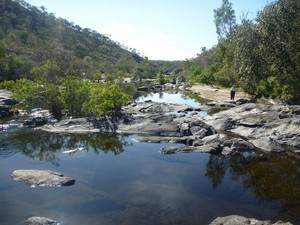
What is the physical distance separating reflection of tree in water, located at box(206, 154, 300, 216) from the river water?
0.04 metres

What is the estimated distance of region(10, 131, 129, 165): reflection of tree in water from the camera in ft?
68.7

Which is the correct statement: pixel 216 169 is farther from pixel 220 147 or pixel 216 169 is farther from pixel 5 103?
pixel 5 103

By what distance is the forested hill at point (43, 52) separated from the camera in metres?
60.9

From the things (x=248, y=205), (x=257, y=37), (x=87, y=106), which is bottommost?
(x=248, y=205)

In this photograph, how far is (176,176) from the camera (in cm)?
1678

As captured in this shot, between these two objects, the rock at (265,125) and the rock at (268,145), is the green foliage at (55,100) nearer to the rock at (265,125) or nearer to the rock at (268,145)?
the rock at (265,125)

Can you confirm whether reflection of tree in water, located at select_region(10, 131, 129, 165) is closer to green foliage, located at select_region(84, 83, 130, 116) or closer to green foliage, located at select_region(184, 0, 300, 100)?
green foliage, located at select_region(84, 83, 130, 116)

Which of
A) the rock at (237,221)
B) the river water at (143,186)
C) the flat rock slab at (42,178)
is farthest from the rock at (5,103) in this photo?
the rock at (237,221)

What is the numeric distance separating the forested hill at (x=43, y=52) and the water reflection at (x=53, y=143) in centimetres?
2034

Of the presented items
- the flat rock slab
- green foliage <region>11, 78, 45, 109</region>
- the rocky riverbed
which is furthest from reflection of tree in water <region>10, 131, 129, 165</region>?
green foliage <region>11, 78, 45, 109</region>

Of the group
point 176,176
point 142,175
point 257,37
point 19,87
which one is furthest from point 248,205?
point 257,37

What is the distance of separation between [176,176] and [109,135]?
9.91 metres

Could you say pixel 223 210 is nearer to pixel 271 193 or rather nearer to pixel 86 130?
pixel 271 193

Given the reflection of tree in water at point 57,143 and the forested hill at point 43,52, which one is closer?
the reflection of tree in water at point 57,143
